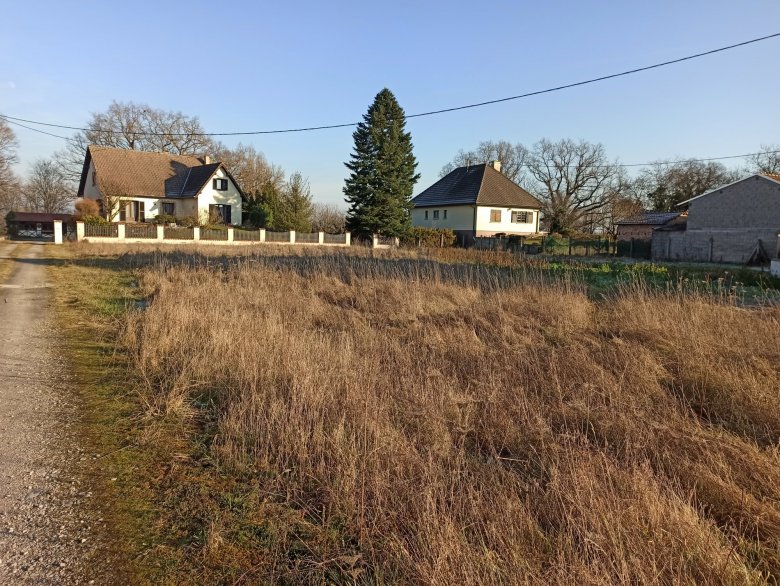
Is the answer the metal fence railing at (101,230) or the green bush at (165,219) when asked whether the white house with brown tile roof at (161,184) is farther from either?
the metal fence railing at (101,230)

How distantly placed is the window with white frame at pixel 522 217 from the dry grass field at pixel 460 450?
137 ft

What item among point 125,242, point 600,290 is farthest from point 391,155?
point 600,290

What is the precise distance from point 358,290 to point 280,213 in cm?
3604

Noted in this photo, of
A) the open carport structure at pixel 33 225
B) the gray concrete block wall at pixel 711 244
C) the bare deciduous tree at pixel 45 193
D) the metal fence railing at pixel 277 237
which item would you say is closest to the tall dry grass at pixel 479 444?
the gray concrete block wall at pixel 711 244

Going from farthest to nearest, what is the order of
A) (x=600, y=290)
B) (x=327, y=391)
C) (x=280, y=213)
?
(x=280, y=213) → (x=600, y=290) → (x=327, y=391)

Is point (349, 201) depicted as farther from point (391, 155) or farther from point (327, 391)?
point (327, 391)

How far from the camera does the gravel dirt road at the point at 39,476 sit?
245cm

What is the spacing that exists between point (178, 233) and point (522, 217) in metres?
32.6

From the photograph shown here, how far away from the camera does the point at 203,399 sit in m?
4.73

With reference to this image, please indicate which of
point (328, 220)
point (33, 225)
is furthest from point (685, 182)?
point (33, 225)

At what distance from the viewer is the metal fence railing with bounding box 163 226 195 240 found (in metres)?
34.4

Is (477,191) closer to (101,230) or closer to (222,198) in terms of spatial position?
(222,198)

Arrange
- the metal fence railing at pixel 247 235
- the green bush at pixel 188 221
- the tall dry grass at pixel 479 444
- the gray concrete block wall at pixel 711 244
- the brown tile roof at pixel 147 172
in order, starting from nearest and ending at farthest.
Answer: the tall dry grass at pixel 479 444, the gray concrete block wall at pixel 711 244, the metal fence railing at pixel 247 235, the green bush at pixel 188 221, the brown tile roof at pixel 147 172

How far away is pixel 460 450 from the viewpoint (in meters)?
3.37
